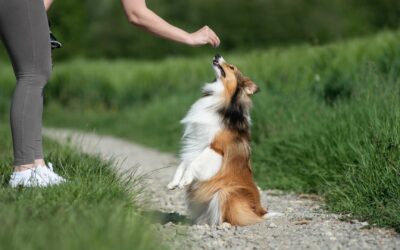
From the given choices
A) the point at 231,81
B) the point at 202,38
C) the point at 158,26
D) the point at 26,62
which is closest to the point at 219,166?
the point at 231,81

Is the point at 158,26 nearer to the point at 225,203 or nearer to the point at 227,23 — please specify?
the point at 225,203

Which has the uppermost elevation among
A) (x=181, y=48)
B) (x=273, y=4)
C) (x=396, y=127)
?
(x=396, y=127)

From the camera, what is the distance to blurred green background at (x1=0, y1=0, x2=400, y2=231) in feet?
20.5

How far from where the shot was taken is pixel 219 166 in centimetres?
537

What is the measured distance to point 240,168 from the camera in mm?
5422

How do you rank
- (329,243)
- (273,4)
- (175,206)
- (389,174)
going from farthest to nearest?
(273,4) < (175,206) < (389,174) < (329,243)

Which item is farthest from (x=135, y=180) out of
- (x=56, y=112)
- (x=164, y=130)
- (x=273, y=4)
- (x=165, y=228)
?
(x=273, y=4)

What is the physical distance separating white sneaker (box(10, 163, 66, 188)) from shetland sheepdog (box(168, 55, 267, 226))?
0.94 m

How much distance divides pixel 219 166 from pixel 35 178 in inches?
53.9

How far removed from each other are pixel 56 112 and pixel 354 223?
52.5 feet

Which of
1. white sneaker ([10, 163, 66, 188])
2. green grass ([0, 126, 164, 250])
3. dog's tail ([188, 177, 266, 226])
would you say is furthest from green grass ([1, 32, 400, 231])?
white sneaker ([10, 163, 66, 188])

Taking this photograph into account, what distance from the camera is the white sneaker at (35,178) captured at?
186 inches

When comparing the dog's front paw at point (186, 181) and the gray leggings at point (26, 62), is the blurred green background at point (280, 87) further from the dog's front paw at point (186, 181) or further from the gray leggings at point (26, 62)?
the gray leggings at point (26, 62)

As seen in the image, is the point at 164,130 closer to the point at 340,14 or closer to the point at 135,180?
the point at 135,180
